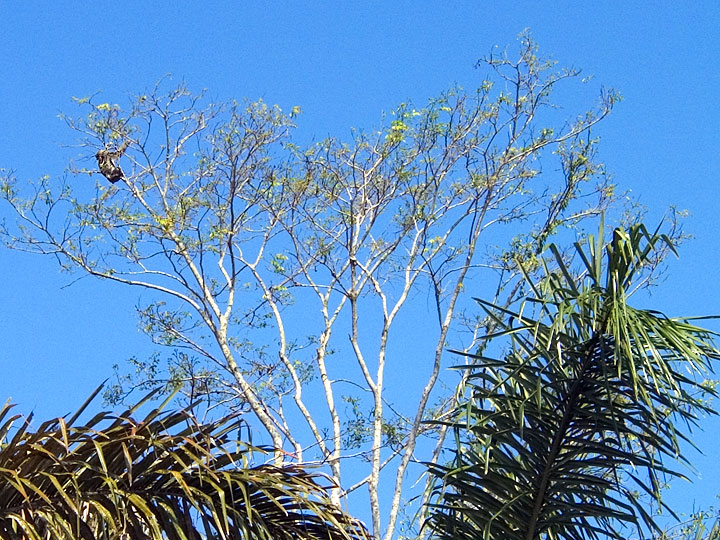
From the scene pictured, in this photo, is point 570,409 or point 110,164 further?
point 110,164

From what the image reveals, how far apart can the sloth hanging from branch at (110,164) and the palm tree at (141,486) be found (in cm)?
849

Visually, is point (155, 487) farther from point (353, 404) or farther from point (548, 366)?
point (353, 404)

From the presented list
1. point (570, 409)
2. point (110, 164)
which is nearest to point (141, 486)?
point (570, 409)

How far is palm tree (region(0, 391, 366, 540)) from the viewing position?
304cm

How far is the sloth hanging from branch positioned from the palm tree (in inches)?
334

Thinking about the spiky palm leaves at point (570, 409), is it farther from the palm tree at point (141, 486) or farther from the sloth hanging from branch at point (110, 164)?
the sloth hanging from branch at point (110, 164)

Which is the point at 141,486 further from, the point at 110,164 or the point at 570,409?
the point at 110,164

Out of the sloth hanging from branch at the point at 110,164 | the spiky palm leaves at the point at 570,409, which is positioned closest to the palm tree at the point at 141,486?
the spiky palm leaves at the point at 570,409

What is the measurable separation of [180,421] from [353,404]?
840 centimetres

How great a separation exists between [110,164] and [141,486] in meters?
8.63

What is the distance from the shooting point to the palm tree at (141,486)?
3045 mm

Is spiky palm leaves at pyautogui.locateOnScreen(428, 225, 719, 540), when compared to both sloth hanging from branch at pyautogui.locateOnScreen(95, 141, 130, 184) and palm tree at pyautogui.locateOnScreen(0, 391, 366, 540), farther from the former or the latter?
sloth hanging from branch at pyautogui.locateOnScreen(95, 141, 130, 184)

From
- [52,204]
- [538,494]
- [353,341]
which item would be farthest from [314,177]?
[538,494]

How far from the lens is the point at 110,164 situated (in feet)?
37.5
